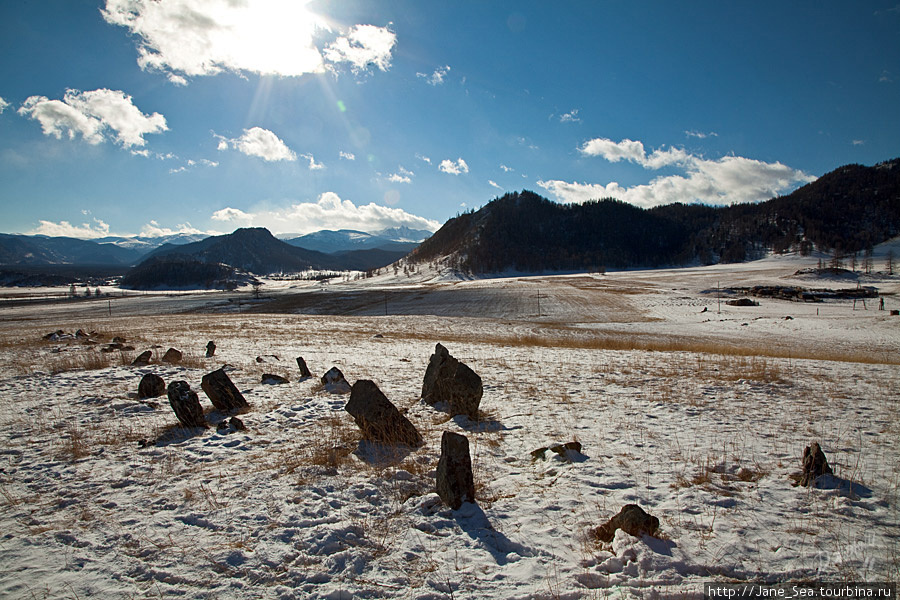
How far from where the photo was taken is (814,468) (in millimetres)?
6477

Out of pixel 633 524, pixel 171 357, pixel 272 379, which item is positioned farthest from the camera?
pixel 171 357

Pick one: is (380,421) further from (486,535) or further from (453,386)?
(486,535)

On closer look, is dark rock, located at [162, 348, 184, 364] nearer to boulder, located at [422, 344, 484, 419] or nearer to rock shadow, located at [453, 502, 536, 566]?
boulder, located at [422, 344, 484, 419]

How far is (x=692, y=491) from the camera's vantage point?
637 cm

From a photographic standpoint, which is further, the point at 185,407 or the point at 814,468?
the point at 185,407

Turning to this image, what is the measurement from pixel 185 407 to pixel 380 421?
5037 mm

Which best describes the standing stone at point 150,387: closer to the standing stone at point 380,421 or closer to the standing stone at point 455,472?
the standing stone at point 380,421

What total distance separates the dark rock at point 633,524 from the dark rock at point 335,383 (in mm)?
9132

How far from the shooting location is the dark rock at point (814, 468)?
253 inches

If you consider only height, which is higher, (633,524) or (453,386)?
(453,386)

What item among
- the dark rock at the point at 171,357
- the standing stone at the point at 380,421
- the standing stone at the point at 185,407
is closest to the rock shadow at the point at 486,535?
the standing stone at the point at 380,421

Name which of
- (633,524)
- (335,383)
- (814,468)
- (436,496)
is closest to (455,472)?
(436,496)

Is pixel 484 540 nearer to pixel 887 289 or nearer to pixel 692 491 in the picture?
pixel 692 491

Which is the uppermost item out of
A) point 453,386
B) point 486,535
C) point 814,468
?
point 453,386
